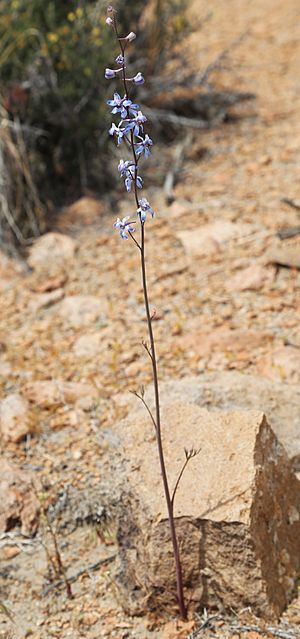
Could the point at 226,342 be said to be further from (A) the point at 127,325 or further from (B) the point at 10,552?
(B) the point at 10,552

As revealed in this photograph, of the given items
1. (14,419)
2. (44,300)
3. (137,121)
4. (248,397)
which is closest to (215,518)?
(248,397)

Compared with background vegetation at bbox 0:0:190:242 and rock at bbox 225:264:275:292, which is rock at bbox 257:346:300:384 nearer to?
rock at bbox 225:264:275:292

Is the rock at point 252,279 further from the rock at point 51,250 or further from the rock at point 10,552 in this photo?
the rock at point 10,552

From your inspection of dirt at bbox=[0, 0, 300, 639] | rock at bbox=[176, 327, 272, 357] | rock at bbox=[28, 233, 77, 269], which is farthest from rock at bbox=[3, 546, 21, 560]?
rock at bbox=[28, 233, 77, 269]

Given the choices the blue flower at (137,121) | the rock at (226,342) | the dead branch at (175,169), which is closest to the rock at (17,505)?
the rock at (226,342)

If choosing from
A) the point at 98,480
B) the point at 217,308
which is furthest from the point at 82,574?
the point at 217,308

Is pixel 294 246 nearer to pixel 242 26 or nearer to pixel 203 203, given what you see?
pixel 203 203
